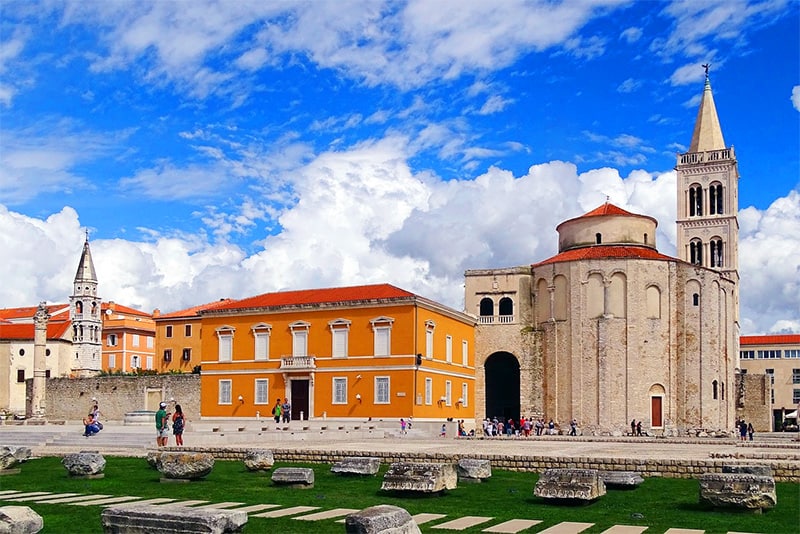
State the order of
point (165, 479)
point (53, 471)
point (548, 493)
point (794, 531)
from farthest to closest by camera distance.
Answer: point (53, 471) < point (165, 479) < point (548, 493) < point (794, 531)

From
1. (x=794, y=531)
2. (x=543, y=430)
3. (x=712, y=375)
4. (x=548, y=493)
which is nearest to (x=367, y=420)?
(x=543, y=430)

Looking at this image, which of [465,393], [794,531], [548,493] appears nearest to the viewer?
[794,531]

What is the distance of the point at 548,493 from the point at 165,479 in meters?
7.52

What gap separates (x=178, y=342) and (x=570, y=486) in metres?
53.4

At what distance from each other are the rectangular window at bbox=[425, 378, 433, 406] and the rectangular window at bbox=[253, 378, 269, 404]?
895cm

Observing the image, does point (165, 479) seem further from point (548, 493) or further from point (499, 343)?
point (499, 343)

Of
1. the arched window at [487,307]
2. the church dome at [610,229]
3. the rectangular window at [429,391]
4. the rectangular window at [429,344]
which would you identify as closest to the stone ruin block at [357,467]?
the rectangular window at [429,391]

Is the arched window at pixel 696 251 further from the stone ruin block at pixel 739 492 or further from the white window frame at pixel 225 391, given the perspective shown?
A: the stone ruin block at pixel 739 492

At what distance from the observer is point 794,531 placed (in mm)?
11023

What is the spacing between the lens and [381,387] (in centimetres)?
4381

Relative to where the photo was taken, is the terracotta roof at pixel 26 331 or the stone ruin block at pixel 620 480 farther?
the terracotta roof at pixel 26 331

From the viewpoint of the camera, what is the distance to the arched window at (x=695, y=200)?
80.1 m

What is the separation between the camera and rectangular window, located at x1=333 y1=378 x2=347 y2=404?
44844 millimetres

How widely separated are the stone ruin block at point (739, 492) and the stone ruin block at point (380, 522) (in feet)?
20.1
